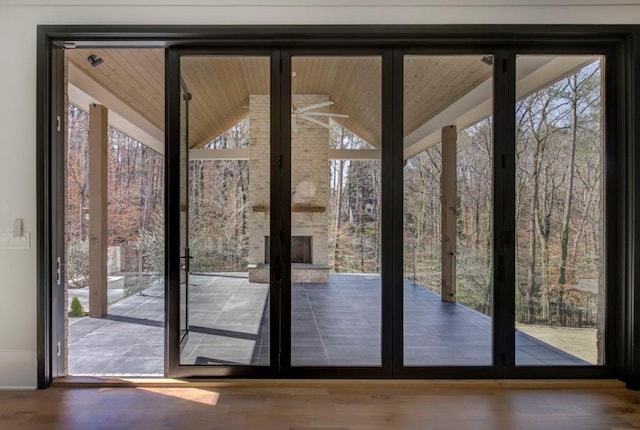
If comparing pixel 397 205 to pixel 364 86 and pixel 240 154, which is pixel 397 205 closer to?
pixel 364 86

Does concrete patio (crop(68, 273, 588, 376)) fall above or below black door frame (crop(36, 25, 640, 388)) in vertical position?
below

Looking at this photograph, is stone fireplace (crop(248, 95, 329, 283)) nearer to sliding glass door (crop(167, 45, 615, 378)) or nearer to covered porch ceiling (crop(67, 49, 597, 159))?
sliding glass door (crop(167, 45, 615, 378))

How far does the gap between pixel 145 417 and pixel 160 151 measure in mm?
3749

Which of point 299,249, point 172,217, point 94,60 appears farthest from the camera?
point 94,60

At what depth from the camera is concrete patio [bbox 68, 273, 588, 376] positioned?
305cm

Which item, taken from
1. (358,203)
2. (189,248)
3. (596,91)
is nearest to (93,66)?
(189,248)

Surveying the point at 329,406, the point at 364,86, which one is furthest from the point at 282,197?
the point at 329,406

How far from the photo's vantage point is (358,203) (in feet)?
10.6

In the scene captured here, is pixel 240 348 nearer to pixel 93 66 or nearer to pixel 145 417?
pixel 145 417

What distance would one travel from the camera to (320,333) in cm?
355

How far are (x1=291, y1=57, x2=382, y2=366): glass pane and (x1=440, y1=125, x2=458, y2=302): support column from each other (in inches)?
23.4

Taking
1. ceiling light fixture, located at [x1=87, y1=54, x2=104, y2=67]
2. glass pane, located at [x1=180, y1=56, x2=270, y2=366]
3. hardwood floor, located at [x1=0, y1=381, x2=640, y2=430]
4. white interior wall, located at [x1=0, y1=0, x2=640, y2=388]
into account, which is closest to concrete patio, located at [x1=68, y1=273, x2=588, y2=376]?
glass pane, located at [x1=180, y1=56, x2=270, y2=366]

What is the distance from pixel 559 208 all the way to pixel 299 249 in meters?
2.20

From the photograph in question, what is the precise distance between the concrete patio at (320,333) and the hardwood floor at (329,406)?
8.7 inches
